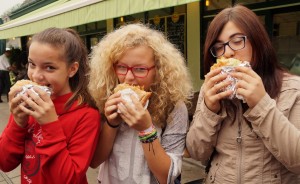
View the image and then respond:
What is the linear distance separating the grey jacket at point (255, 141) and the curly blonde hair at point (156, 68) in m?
0.20

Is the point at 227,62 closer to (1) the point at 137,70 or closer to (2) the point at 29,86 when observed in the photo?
(1) the point at 137,70

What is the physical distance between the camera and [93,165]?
177 cm

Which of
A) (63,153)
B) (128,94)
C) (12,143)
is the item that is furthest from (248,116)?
(12,143)

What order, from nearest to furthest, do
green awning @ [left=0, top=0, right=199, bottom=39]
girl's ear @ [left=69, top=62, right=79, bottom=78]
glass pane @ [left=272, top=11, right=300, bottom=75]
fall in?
girl's ear @ [left=69, top=62, right=79, bottom=78] < green awning @ [left=0, top=0, right=199, bottom=39] < glass pane @ [left=272, top=11, right=300, bottom=75]

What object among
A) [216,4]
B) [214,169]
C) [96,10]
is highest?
[216,4]

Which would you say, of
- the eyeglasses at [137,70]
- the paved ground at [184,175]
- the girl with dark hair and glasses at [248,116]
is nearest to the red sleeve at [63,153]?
the eyeglasses at [137,70]

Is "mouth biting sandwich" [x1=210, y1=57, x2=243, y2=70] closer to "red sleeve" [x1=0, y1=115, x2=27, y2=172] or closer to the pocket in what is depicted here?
the pocket

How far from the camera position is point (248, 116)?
1422 millimetres

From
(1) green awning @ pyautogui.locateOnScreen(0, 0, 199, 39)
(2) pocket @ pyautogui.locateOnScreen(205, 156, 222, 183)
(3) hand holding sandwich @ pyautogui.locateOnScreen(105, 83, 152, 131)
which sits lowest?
(2) pocket @ pyautogui.locateOnScreen(205, 156, 222, 183)

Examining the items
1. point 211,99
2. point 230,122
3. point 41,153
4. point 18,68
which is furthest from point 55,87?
point 18,68

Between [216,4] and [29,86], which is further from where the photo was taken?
[216,4]

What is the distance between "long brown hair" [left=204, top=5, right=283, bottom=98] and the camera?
152cm

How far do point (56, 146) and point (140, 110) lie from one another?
465 mm

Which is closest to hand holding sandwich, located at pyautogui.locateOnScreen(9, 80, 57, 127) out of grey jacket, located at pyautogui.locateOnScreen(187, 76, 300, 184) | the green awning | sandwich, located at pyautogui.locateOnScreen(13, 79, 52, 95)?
sandwich, located at pyautogui.locateOnScreen(13, 79, 52, 95)
